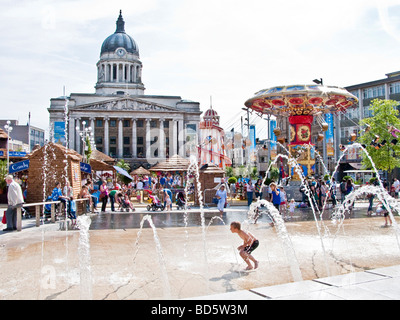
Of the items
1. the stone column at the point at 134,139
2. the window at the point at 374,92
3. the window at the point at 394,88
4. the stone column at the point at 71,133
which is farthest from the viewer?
the stone column at the point at 134,139

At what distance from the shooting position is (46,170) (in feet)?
45.9

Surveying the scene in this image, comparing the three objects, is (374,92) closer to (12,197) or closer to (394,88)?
(394,88)

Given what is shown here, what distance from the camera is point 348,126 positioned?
54.3 meters

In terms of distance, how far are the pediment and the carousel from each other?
58.5m

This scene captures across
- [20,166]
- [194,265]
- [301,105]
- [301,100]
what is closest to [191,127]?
[301,105]

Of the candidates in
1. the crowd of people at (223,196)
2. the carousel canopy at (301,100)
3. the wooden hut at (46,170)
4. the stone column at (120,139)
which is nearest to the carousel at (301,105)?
the carousel canopy at (301,100)

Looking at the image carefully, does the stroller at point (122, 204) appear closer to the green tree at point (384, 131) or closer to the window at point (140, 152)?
the green tree at point (384, 131)

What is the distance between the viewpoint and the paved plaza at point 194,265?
5047 mm

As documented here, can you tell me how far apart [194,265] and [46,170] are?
29.5 ft

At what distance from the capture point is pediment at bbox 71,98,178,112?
80.5 m

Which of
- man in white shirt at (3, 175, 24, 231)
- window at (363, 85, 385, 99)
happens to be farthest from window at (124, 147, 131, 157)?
man in white shirt at (3, 175, 24, 231)

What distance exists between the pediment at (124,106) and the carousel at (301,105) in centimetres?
5846
